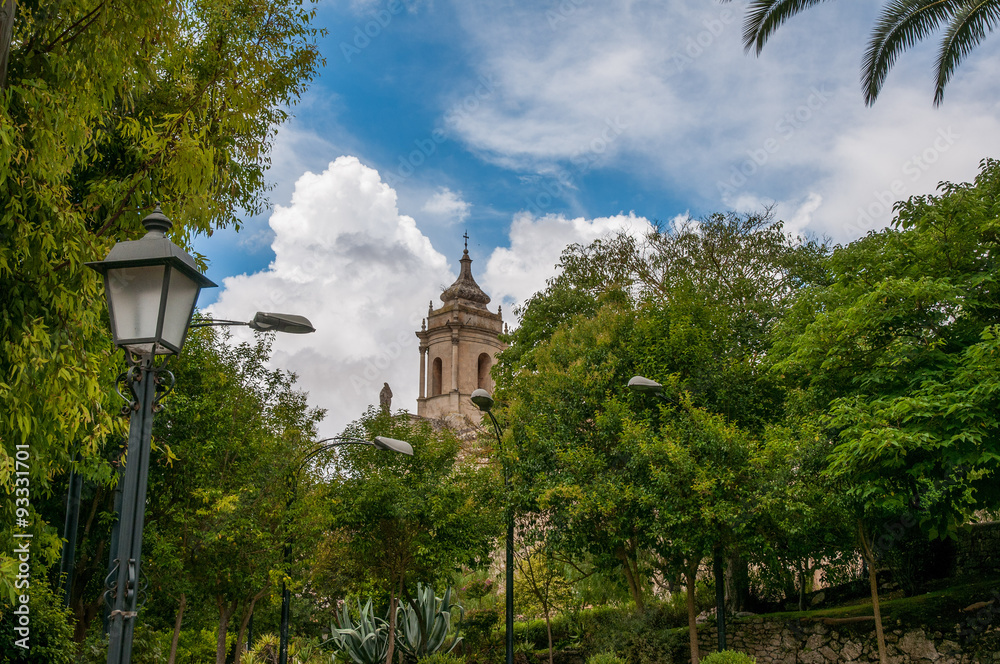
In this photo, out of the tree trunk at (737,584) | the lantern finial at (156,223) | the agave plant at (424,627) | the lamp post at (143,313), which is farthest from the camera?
the agave plant at (424,627)

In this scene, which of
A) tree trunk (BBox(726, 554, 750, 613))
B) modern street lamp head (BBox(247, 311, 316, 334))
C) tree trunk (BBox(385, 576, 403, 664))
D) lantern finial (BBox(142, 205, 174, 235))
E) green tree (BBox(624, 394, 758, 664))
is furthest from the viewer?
Result: tree trunk (BBox(726, 554, 750, 613))

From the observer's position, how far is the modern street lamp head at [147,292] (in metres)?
4.59

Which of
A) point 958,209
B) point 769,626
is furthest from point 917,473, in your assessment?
point 769,626

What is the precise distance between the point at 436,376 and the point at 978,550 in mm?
40912

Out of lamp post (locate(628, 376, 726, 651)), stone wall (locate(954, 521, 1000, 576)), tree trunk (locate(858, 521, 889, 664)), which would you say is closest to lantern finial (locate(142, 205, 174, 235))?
lamp post (locate(628, 376, 726, 651))

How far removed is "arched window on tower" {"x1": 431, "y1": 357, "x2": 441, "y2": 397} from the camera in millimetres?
57219

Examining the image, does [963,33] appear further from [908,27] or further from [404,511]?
[404,511]

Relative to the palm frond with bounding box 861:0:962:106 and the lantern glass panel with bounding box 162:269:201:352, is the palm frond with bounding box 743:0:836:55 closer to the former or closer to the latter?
the palm frond with bounding box 861:0:962:106

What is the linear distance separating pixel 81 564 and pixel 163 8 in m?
11.5

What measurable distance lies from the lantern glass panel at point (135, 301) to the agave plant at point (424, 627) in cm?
1961

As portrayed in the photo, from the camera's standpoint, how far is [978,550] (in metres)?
19.5

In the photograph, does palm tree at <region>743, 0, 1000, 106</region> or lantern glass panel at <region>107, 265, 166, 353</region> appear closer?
lantern glass panel at <region>107, 265, 166, 353</region>

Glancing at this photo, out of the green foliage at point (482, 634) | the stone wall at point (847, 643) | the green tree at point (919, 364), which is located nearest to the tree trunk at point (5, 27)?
the green tree at point (919, 364)

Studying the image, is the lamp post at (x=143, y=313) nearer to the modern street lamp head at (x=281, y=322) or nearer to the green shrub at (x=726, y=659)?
the modern street lamp head at (x=281, y=322)
